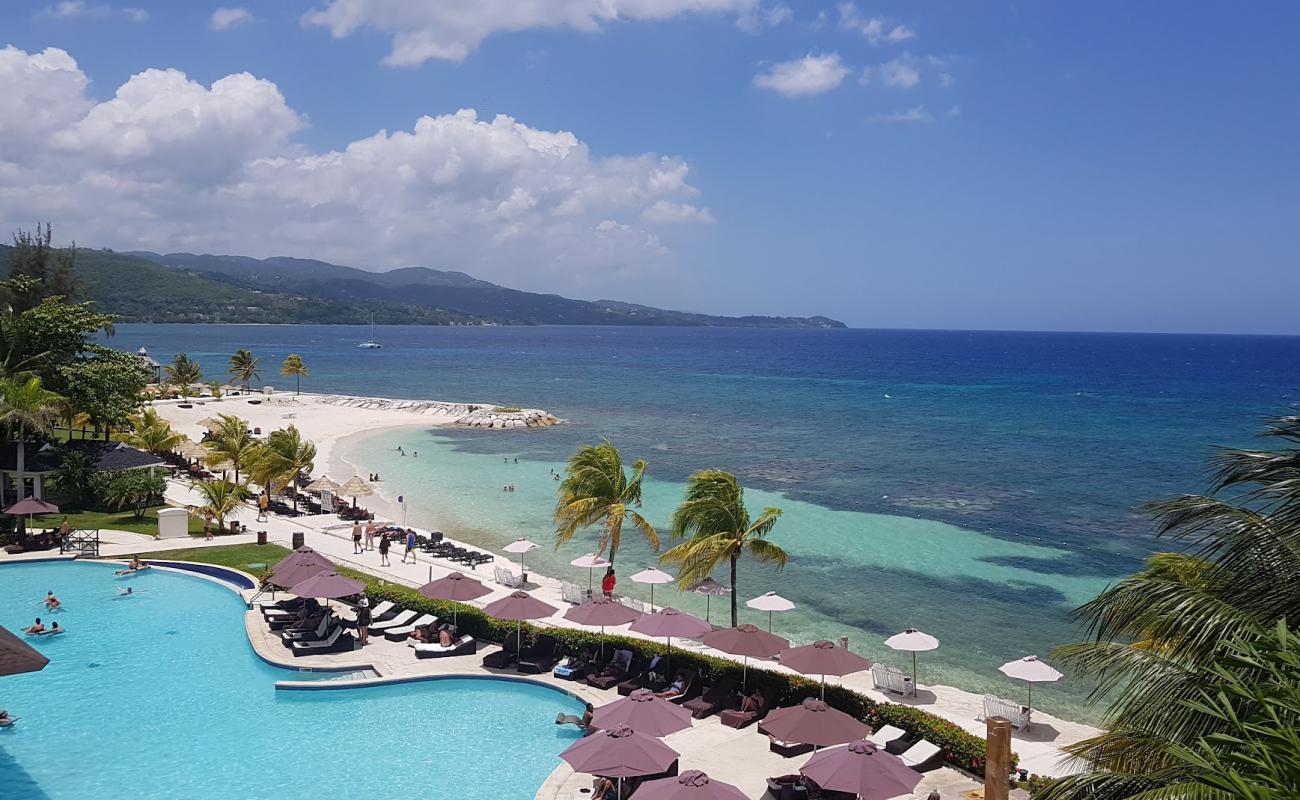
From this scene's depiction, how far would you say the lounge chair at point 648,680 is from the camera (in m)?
17.5

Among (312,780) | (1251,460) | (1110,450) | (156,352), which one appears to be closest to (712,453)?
(1110,450)

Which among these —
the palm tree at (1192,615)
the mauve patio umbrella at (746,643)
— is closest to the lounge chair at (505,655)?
the mauve patio umbrella at (746,643)

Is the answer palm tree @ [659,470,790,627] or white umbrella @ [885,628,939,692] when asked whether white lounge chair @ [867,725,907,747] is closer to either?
white umbrella @ [885,628,939,692]

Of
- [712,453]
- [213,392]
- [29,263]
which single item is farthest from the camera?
[213,392]

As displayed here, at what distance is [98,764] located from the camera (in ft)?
47.0

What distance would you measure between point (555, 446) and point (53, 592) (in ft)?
132

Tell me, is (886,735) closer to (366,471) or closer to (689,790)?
(689,790)

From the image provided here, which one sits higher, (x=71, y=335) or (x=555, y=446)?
(x=71, y=335)

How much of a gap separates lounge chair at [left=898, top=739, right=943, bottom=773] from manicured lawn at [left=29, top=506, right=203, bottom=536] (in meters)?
26.4

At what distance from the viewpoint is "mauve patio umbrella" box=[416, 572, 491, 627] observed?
20047 millimetres

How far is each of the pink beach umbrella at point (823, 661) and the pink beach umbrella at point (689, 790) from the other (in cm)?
525

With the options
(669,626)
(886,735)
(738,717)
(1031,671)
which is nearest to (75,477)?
(669,626)

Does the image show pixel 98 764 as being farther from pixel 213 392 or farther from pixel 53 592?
pixel 213 392

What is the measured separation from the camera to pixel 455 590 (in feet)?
→ 66.3
